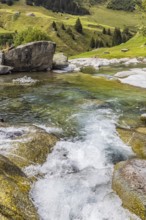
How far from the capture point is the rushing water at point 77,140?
15281 millimetres

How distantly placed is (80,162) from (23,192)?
579 centimetres

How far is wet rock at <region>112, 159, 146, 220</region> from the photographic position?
15030 millimetres

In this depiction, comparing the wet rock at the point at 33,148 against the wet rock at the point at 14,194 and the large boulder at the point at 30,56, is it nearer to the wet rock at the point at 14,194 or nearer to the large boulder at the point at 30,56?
the wet rock at the point at 14,194

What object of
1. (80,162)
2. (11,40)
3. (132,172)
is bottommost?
(11,40)

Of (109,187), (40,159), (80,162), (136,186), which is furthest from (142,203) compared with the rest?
(40,159)

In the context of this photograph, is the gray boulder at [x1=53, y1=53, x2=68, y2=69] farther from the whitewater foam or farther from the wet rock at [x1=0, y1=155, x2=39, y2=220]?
the wet rock at [x1=0, y1=155, x2=39, y2=220]

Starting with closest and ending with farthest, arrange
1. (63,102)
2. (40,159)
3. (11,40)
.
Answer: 1. (40,159)
2. (63,102)
3. (11,40)

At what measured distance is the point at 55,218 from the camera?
46.9 ft

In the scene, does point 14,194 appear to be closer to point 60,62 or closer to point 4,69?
point 4,69

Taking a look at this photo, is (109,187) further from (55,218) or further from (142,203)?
(55,218)

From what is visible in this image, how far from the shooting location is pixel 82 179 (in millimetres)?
17578

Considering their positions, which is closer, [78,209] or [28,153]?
[78,209]

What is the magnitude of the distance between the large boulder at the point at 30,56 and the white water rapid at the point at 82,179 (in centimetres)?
4399

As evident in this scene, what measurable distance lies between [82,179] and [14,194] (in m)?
4.65
